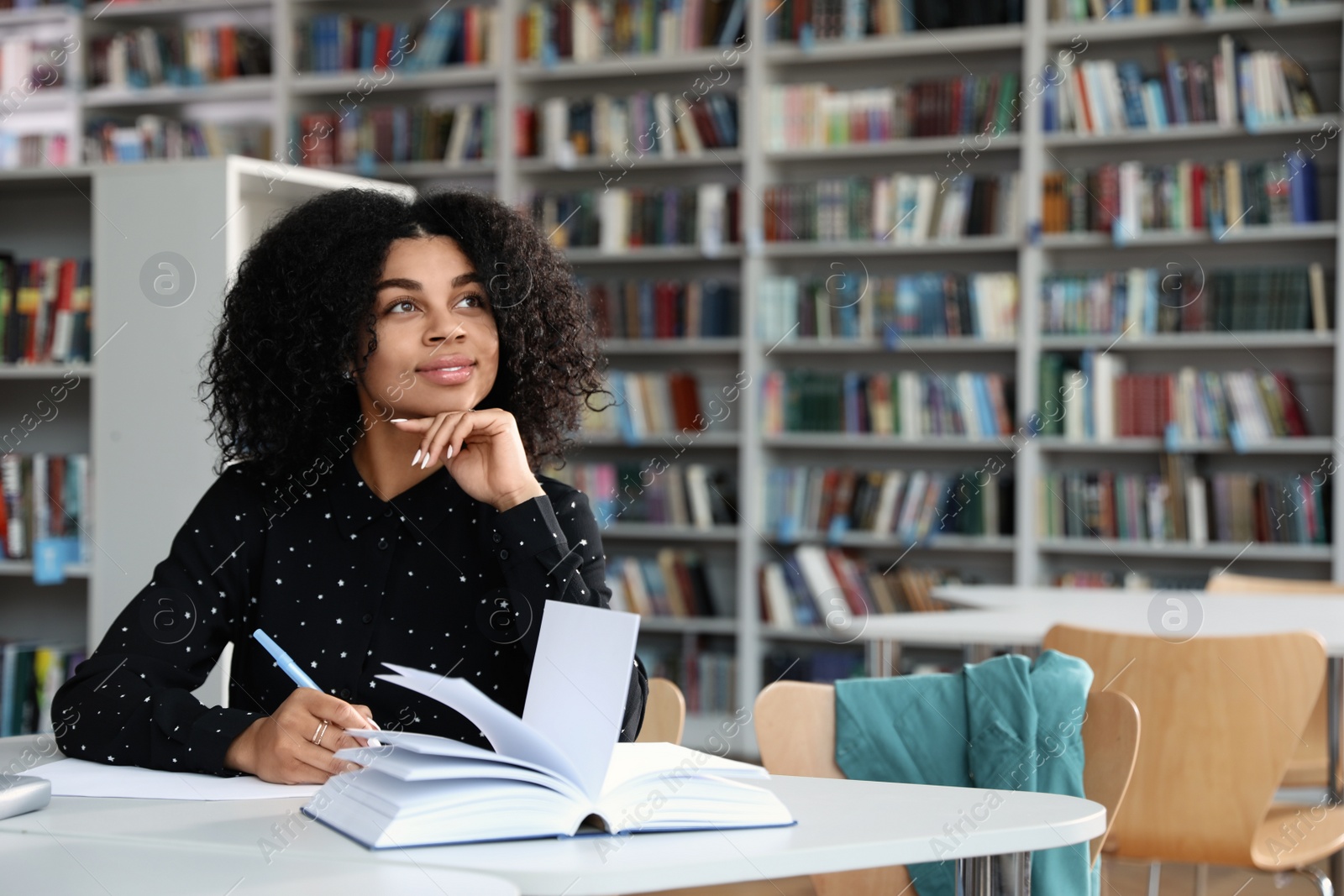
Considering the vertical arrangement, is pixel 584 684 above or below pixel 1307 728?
above

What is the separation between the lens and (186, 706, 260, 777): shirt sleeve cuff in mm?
1278

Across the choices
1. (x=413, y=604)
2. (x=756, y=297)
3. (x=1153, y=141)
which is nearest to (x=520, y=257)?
(x=413, y=604)

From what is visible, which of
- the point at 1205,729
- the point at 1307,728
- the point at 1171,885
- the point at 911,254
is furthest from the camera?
the point at 911,254

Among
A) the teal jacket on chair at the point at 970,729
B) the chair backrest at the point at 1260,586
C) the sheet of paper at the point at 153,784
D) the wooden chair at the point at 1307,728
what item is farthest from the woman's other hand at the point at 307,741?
the chair backrest at the point at 1260,586

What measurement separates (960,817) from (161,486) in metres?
2.34

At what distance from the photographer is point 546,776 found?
1.04 m

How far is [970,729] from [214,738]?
0.84 metres

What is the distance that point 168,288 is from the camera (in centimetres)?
302

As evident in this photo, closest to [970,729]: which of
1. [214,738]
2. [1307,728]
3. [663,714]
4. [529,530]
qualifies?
[663,714]

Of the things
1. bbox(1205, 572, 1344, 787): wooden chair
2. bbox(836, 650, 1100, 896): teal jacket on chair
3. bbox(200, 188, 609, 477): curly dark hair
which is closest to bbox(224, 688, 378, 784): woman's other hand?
bbox(200, 188, 609, 477): curly dark hair

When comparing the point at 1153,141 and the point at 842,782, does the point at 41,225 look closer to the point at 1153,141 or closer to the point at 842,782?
the point at 842,782

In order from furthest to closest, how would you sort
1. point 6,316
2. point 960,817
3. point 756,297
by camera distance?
point 756,297 < point 6,316 < point 960,817

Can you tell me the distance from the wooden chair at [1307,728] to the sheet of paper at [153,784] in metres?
1.91

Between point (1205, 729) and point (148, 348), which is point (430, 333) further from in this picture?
point (148, 348)
